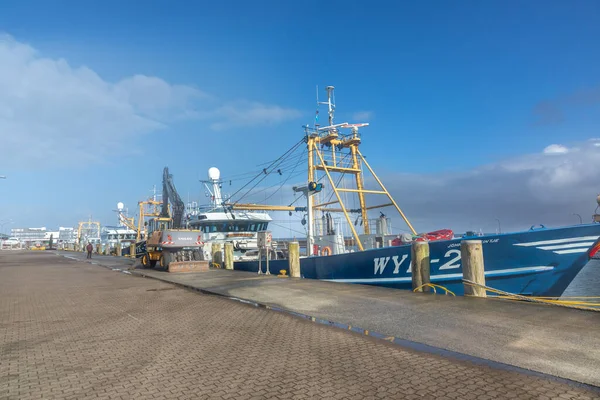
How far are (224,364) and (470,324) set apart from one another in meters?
3.91

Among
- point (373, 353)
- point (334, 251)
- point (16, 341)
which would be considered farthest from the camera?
point (334, 251)

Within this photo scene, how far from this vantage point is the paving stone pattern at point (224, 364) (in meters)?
3.50

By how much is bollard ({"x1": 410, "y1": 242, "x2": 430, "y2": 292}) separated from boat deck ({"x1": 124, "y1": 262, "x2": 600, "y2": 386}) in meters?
0.66

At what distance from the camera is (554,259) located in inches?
373

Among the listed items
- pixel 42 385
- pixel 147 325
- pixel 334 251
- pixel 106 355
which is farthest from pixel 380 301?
pixel 334 251

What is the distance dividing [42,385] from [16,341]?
2483mm

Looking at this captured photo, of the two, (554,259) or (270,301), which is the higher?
(554,259)

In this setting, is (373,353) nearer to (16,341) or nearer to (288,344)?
(288,344)

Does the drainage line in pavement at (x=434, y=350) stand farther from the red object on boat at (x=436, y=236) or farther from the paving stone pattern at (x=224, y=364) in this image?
the red object on boat at (x=436, y=236)

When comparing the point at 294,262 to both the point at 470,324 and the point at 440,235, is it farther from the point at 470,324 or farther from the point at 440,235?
the point at 470,324

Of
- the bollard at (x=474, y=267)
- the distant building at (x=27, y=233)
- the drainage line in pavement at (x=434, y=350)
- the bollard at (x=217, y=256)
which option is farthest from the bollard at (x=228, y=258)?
the distant building at (x=27, y=233)

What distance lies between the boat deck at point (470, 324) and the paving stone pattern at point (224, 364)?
46cm

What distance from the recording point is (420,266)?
31.7ft

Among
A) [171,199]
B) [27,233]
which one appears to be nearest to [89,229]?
[171,199]
